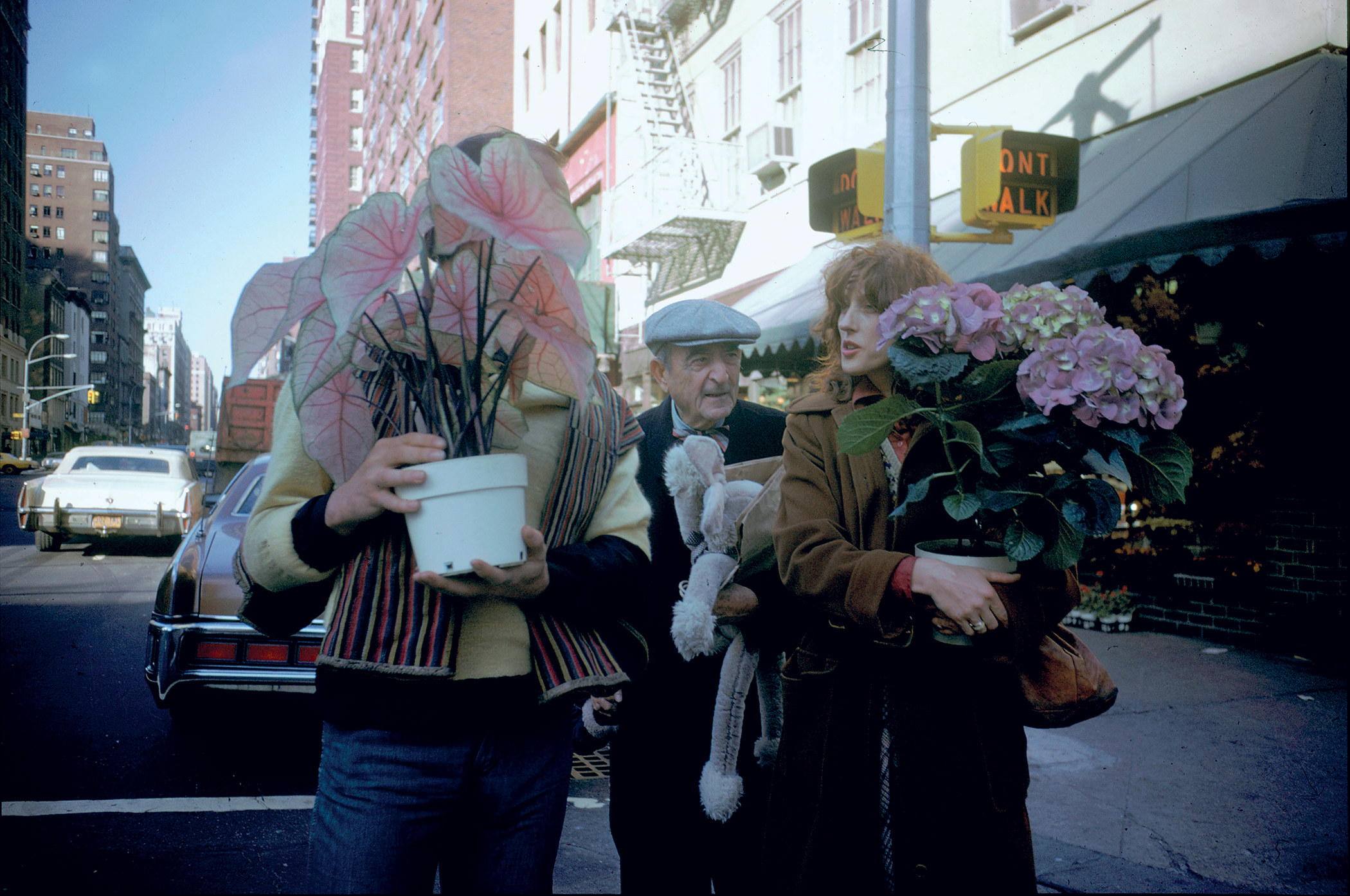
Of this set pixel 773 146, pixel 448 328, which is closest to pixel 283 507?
pixel 448 328

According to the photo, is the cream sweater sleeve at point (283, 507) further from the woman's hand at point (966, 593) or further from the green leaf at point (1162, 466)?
the green leaf at point (1162, 466)

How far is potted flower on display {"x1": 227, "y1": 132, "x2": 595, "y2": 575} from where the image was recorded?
1390mm

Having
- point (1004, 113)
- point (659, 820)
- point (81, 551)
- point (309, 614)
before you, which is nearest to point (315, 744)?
point (659, 820)

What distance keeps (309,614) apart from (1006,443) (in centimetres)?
130

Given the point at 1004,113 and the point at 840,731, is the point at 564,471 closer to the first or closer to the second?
the point at 840,731

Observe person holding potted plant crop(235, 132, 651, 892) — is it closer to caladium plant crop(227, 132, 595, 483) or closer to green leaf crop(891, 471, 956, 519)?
caladium plant crop(227, 132, 595, 483)

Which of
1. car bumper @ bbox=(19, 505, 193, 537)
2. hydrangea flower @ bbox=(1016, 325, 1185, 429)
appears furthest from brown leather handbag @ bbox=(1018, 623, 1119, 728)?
car bumper @ bbox=(19, 505, 193, 537)

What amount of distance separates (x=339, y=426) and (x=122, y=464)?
47.6 ft

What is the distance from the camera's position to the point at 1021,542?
1.74m

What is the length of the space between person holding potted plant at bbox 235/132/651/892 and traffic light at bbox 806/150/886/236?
385cm

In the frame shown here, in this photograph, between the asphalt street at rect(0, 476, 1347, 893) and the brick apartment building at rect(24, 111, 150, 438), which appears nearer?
the asphalt street at rect(0, 476, 1347, 893)

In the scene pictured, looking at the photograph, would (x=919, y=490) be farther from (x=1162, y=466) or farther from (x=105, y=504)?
(x=105, y=504)

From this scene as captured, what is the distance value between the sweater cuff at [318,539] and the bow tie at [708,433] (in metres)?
1.48

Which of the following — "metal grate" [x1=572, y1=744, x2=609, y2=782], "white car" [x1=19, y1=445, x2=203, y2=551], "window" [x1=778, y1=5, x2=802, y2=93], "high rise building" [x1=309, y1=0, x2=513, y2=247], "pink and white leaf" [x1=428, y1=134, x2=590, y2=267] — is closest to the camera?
"pink and white leaf" [x1=428, y1=134, x2=590, y2=267]
